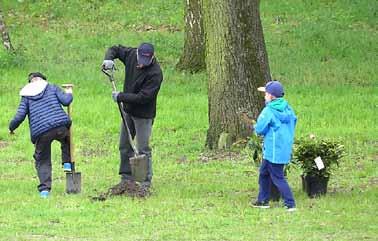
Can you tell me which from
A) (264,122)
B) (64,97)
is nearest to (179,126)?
(64,97)

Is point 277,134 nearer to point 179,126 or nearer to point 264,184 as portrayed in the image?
point 264,184

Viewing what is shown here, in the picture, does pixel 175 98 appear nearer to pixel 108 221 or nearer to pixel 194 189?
pixel 194 189

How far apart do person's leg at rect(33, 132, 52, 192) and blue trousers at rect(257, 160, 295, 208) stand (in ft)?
8.13

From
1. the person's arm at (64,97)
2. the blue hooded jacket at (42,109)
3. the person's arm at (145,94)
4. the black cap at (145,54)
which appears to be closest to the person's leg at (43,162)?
the blue hooded jacket at (42,109)

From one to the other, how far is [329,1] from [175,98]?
10.4 m

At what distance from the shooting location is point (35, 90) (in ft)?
35.6

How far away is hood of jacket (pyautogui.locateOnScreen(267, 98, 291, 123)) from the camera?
9.98 metres

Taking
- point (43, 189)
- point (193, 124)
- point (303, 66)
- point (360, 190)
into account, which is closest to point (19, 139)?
point (193, 124)

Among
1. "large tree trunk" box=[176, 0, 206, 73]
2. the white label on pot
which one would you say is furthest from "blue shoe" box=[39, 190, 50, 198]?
"large tree trunk" box=[176, 0, 206, 73]

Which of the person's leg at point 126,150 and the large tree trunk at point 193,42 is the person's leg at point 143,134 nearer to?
the person's leg at point 126,150

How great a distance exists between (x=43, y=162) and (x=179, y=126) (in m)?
5.30

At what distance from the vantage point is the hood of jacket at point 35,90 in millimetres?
10820

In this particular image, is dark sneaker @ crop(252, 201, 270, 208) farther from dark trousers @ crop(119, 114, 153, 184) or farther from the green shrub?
dark trousers @ crop(119, 114, 153, 184)

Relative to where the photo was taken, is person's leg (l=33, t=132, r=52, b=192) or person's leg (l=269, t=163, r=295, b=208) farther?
person's leg (l=33, t=132, r=52, b=192)
